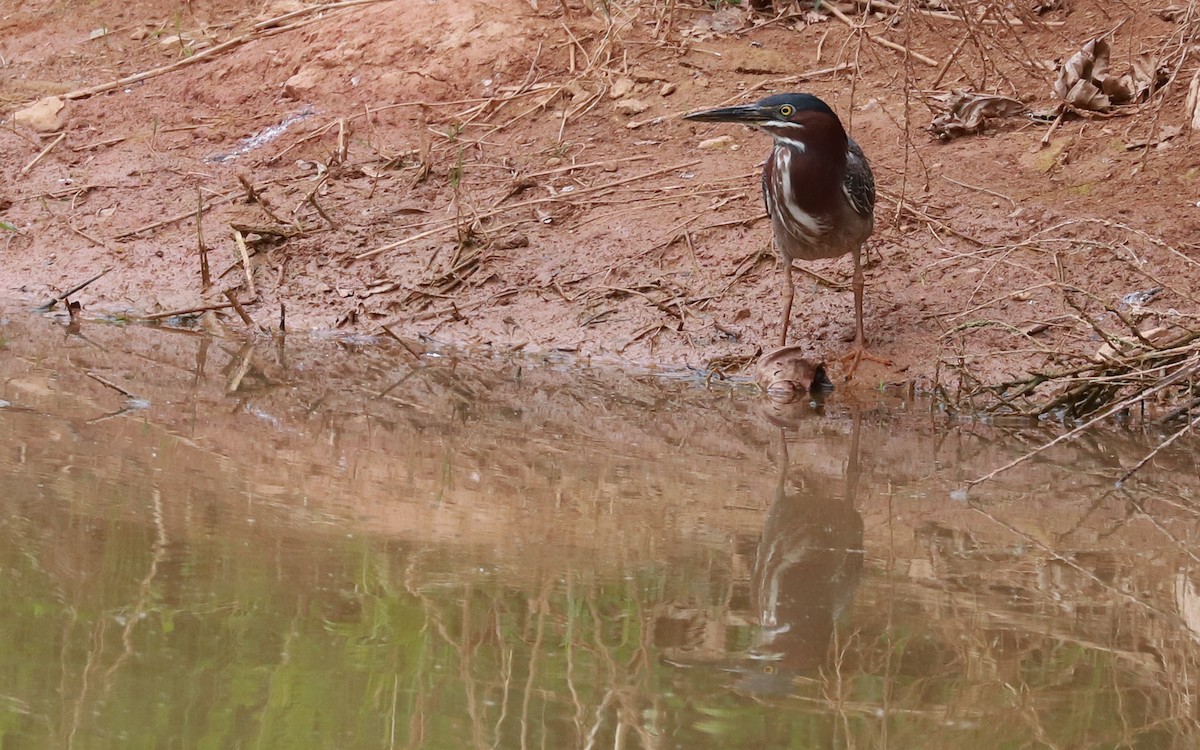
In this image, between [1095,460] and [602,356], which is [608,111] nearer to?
[602,356]

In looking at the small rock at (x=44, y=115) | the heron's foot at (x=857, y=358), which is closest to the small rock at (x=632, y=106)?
the heron's foot at (x=857, y=358)

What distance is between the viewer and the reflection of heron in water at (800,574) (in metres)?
2.86

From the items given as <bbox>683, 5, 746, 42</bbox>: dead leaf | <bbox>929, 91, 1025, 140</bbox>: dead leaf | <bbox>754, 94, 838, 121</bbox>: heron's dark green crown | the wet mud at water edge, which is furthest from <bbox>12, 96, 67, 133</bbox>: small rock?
<bbox>929, 91, 1025, 140</bbox>: dead leaf

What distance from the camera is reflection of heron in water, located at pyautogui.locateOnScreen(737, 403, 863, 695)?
2.86 m

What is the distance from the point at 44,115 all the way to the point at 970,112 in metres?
6.02

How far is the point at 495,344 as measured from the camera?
693 centimetres

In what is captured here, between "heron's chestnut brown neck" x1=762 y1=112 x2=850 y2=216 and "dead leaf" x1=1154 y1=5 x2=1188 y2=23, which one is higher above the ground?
"dead leaf" x1=1154 y1=5 x2=1188 y2=23

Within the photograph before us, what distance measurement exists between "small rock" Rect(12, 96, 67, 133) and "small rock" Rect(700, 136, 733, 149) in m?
4.38

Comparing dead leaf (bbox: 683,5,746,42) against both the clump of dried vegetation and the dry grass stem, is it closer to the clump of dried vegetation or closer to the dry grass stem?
the clump of dried vegetation

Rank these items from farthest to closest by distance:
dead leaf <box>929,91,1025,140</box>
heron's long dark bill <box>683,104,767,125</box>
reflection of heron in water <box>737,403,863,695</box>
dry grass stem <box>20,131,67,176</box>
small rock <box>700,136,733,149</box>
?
dry grass stem <box>20,131,67,176</box>, small rock <box>700,136,733,149</box>, dead leaf <box>929,91,1025,140</box>, heron's long dark bill <box>683,104,767,125</box>, reflection of heron in water <box>737,403,863,695</box>

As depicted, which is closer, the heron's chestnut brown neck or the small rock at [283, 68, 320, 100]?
the heron's chestnut brown neck

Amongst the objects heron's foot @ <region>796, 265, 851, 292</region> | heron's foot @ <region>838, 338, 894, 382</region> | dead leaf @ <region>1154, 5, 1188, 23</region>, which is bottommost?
heron's foot @ <region>838, 338, 894, 382</region>

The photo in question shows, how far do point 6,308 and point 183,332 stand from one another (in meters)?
1.13

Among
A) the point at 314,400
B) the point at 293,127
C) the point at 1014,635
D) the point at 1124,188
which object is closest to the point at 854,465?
the point at 1014,635
